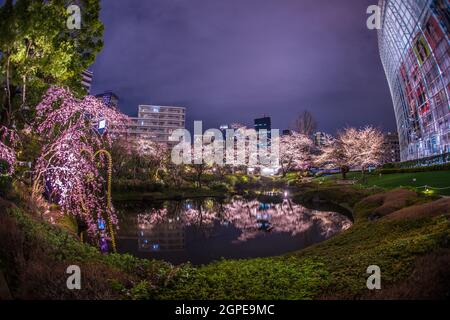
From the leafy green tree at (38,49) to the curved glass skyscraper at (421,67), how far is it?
4562 centimetres

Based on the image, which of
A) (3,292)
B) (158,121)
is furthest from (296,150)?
(158,121)

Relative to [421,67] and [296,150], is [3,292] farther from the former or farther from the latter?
[421,67]

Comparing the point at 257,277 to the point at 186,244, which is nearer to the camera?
the point at 257,277

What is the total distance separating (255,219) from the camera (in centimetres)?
2317

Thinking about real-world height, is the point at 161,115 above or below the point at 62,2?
above

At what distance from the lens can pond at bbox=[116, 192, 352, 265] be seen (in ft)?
47.6

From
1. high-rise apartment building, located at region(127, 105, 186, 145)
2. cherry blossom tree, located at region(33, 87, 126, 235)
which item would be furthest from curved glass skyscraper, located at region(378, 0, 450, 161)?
high-rise apartment building, located at region(127, 105, 186, 145)

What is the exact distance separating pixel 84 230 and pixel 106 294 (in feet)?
44.5

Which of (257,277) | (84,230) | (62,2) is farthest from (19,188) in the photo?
(257,277)

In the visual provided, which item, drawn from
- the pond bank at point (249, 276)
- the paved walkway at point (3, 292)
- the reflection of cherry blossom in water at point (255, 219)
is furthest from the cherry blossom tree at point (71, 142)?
the reflection of cherry blossom in water at point (255, 219)

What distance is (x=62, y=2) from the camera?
1035 cm

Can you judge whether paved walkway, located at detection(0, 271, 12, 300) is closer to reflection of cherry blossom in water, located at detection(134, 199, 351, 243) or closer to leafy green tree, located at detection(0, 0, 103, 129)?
leafy green tree, located at detection(0, 0, 103, 129)
